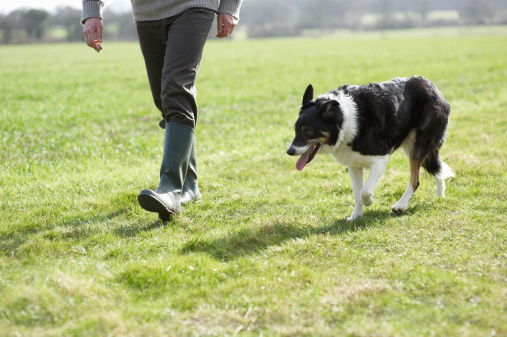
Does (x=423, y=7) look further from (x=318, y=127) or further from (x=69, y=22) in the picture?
(x=318, y=127)

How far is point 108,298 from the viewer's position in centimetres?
317

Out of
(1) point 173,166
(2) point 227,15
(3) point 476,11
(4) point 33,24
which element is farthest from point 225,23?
(3) point 476,11

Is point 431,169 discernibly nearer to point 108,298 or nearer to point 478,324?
point 478,324

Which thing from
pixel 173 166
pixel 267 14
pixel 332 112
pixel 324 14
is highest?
pixel 267 14

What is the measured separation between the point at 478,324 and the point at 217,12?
11.5 ft

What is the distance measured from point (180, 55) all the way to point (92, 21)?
0.88 metres

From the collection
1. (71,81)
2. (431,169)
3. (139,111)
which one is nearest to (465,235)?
(431,169)

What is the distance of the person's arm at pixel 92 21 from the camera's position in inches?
184

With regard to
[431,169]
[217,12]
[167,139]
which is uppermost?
[217,12]

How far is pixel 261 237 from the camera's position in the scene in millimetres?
4297

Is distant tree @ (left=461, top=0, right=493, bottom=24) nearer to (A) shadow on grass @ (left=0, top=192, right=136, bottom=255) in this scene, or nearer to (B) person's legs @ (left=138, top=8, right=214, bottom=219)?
(B) person's legs @ (left=138, top=8, right=214, bottom=219)

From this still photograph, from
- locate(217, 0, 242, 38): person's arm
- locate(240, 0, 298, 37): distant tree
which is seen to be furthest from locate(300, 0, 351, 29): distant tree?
locate(217, 0, 242, 38): person's arm

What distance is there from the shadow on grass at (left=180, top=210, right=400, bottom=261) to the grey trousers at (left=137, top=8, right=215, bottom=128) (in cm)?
120

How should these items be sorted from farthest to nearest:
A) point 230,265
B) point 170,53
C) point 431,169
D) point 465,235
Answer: point 431,169 < point 170,53 < point 465,235 < point 230,265
